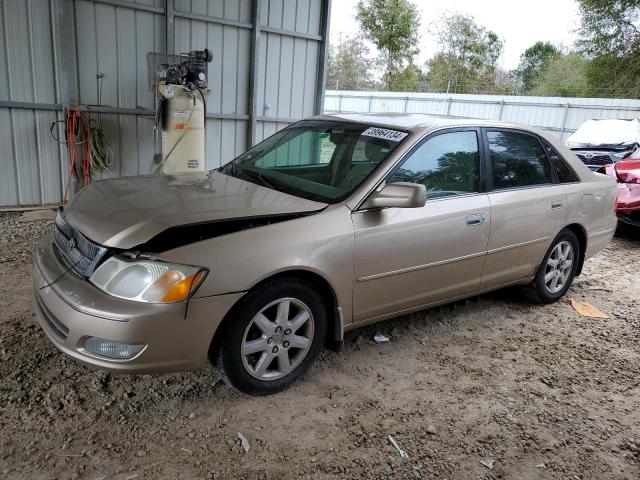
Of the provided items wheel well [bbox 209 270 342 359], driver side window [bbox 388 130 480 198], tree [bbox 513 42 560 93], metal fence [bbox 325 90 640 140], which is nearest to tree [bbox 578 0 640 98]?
metal fence [bbox 325 90 640 140]

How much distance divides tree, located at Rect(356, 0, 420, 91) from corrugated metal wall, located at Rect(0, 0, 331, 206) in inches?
962

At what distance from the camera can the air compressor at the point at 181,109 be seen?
6.51 meters

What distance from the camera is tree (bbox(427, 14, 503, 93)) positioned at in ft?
112

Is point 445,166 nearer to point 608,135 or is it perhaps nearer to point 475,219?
point 475,219

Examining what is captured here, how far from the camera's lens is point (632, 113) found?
1778cm

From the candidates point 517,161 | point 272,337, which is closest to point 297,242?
point 272,337

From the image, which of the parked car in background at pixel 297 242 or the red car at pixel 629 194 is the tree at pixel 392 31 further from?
the parked car in background at pixel 297 242

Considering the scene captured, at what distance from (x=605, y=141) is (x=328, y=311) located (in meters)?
10.1

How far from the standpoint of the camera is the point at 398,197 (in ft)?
9.98

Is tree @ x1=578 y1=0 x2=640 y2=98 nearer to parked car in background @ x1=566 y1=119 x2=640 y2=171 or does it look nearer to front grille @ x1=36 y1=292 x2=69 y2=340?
parked car in background @ x1=566 y1=119 x2=640 y2=171

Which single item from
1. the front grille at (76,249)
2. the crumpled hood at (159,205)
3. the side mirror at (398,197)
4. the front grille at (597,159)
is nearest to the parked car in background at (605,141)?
the front grille at (597,159)

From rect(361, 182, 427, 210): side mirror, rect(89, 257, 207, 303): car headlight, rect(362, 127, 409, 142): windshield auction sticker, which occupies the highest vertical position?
rect(362, 127, 409, 142): windshield auction sticker

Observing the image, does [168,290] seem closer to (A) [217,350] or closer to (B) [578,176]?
(A) [217,350]

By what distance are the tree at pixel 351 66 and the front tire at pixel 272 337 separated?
32.7 m
